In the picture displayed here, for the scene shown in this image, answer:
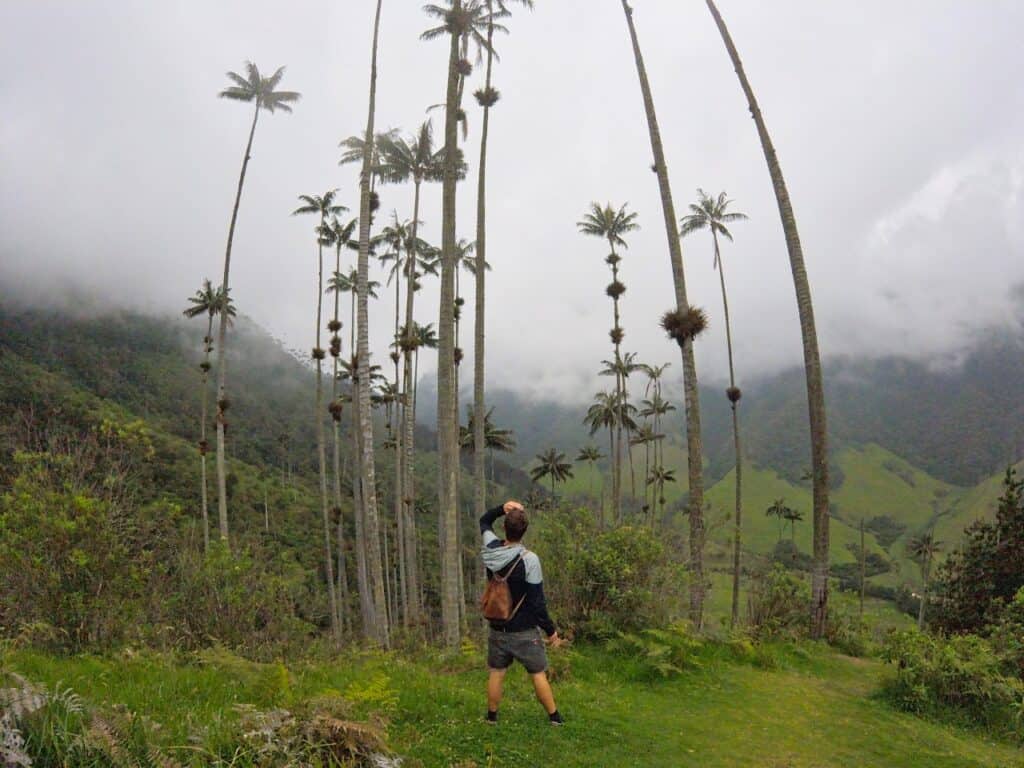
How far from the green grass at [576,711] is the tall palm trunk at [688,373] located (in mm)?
4562

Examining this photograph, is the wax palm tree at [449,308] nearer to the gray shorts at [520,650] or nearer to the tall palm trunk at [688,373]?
the tall palm trunk at [688,373]

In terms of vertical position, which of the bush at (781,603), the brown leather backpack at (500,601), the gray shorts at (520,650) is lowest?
the bush at (781,603)

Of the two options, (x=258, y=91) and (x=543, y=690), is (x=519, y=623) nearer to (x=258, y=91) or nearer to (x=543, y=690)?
(x=543, y=690)

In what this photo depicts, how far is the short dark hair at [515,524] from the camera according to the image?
548cm

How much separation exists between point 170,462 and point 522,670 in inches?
2075

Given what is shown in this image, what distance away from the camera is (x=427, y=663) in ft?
29.3

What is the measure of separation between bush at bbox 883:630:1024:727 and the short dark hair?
6484 mm

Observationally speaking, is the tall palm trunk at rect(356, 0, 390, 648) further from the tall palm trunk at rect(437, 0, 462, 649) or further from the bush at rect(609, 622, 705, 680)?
the bush at rect(609, 622, 705, 680)

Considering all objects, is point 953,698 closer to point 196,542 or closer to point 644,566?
point 644,566

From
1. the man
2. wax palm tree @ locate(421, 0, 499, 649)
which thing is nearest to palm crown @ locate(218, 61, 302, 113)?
wax palm tree @ locate(421, 0, 499, 649)

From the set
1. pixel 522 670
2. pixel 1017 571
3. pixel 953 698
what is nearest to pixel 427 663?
pixel 522 670

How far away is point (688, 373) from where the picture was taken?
14.9m

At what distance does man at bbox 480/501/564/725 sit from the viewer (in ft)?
17.8

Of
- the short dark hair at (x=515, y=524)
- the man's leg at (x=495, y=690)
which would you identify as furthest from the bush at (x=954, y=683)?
the short dark hair at (x=515, y=524)
